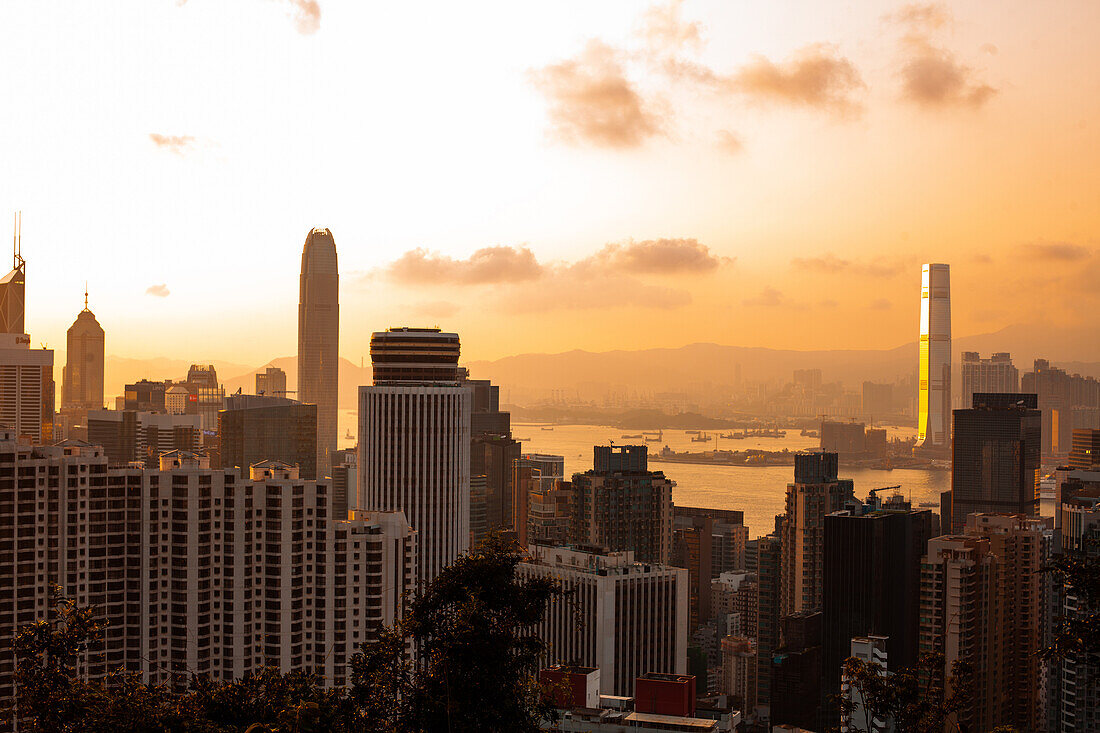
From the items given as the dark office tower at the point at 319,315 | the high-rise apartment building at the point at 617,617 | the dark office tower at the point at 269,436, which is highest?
the dark office tower at the point at 319,315

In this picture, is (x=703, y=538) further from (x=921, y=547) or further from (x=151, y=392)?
(x=151, y=392)

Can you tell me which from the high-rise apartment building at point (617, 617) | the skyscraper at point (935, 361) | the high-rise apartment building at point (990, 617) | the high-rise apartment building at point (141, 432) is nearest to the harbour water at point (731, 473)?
the skyscraper at point (935, 361)

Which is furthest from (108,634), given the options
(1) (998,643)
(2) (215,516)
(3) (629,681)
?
(1) (998,643)

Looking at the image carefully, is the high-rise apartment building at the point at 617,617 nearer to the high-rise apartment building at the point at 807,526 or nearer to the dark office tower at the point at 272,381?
the high-rise apartment building at the point at 807,526

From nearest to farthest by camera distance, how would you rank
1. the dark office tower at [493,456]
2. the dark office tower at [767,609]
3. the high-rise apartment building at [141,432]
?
the dark office tower at [767,609], the dark office tower at [493,456], the high-rise apartment building at [141,432]

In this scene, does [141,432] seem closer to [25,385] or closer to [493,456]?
[25,385]

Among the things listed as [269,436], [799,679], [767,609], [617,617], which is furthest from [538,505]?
[269,436]

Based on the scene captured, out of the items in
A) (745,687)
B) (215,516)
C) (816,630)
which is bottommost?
(745,687)
